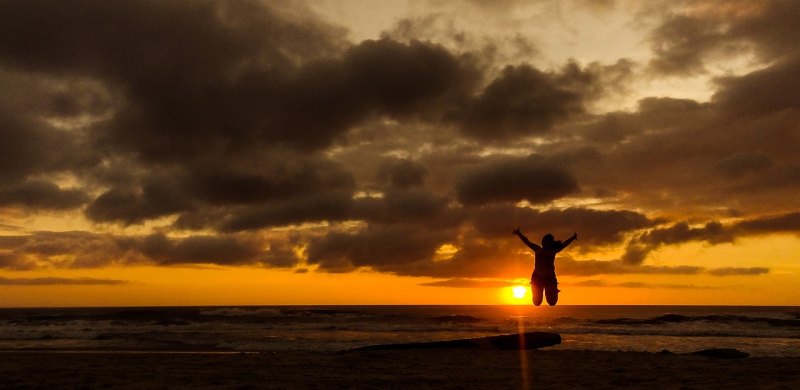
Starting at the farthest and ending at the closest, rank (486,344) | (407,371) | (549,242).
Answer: (486,344) → (407,371) → (549,242)

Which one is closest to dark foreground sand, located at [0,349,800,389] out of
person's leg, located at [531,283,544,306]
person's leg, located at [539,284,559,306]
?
person's leg, located at [531,283,544,306]

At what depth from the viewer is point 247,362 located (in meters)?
18.6

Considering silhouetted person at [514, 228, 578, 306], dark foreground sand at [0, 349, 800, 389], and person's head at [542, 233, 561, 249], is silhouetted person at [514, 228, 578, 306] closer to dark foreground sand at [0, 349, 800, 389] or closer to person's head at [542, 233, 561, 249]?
person's head at [542, 233, 561, 249]

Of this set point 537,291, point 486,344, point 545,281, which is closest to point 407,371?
point 486,344

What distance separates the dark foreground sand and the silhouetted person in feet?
19.3

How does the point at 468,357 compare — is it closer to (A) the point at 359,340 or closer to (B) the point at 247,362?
(B) the point at 247,362

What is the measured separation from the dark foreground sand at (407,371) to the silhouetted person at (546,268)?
5880 millimetres

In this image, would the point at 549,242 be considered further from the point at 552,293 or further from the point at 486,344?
the point at 486,344

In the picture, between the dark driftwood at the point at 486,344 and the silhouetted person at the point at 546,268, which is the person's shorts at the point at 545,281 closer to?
the silhouetted person at the point at 546,268

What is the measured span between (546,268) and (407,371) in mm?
9228

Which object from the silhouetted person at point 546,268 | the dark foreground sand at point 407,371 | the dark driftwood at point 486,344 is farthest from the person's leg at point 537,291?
the dark driftwood at point 486,344

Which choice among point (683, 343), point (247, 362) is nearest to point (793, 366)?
point (247, 362)

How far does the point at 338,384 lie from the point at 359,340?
22054 mm

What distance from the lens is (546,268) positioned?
27.2 feet
